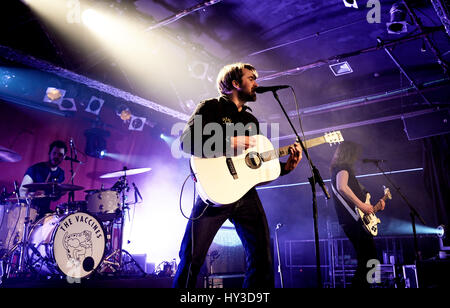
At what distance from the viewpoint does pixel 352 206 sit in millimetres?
4938

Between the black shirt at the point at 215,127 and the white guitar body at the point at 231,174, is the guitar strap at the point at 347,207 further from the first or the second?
the black shirt at the point at 215,127

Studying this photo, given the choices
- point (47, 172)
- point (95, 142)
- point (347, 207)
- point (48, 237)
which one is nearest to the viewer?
point (347, 207)

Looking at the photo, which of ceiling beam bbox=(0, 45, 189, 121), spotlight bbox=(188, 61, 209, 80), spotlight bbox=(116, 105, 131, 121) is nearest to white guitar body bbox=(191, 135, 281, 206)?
spotlight bbox=(188, 61, 209, 80)

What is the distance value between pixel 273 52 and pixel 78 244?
625 cm

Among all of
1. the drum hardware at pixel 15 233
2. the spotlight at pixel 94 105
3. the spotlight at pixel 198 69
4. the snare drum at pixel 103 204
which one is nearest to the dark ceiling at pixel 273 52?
the spotlight at pixel 198 69

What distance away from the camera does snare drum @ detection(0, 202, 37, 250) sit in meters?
5.62

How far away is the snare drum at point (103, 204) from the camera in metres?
6.27

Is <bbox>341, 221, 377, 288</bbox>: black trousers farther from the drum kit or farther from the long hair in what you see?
the drum kit

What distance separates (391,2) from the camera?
6.70m

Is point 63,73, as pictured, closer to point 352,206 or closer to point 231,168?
point 231,168

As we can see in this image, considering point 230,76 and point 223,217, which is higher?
point 230,76

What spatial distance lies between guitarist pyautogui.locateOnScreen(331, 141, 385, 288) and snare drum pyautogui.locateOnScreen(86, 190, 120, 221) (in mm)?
4020

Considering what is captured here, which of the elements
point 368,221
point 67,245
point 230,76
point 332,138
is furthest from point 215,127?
point 67,245
